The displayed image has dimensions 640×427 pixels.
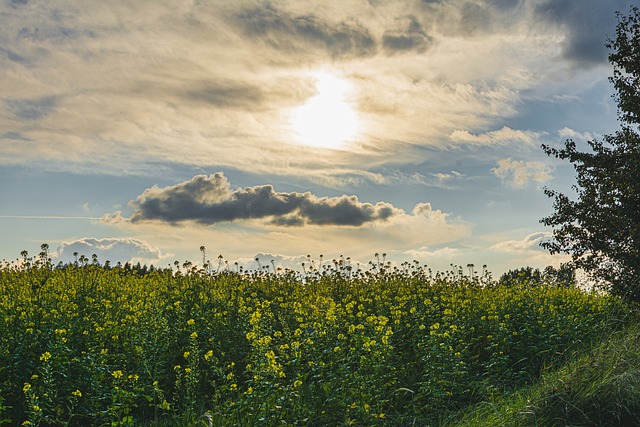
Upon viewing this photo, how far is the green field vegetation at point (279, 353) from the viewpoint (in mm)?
7055

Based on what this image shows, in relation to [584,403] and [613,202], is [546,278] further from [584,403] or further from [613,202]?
[584,403]

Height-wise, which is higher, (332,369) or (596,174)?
(596,174)

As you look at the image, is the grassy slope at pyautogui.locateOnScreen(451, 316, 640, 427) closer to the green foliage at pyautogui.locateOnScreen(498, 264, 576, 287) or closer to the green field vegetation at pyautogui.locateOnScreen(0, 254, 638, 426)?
the green field vegetation at pyautogui.locateOnScreen(0, 254, 638, 426)

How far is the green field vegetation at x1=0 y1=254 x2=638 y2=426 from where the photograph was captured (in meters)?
7.05

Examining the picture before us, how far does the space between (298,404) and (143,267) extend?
13.6m

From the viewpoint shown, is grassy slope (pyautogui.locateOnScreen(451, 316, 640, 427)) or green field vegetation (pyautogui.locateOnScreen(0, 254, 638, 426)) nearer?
grassy slope (pyautogui.locateOnScreen(451, 316, 640, 427))

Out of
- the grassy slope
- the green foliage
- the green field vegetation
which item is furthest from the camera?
the green foliage

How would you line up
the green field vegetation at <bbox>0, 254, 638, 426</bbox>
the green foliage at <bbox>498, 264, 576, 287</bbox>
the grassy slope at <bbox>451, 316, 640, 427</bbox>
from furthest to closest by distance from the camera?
1. the green foliage at <bbox>498, 264, 576, 287</bbox>
2. the green field vegetation at <bbox>0, 254, 638, 426</bbox>
3. the grassy slope at <bbox>451, 316, 640, 427</bbox>

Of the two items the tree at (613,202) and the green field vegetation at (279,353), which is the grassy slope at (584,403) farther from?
the tree at (613,202)

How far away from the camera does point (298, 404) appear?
702 centimetres

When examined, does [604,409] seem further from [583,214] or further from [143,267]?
[143,267]

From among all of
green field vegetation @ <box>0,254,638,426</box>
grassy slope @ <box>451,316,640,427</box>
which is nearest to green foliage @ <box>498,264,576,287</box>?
green field vegetation @ <box>0,254,638,426</box>

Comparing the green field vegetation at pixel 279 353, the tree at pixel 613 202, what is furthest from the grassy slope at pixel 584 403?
the tree at pixel 613 202

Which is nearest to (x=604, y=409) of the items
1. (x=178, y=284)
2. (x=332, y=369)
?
(x=332, y=369)
